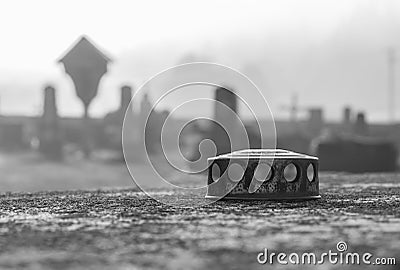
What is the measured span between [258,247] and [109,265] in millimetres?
941

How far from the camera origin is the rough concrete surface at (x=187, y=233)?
4109mm

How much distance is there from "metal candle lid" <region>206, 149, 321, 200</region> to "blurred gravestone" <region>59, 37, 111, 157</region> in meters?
25.8

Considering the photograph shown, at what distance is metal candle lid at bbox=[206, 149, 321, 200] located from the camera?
7.95m

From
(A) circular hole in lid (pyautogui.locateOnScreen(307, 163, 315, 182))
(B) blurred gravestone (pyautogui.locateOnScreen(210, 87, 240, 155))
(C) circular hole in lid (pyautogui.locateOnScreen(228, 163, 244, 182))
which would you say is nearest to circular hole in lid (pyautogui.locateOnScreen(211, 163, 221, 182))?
(C) circular hole in lid (pyautogui.locateOnScreen(228, 163, 244, 182))

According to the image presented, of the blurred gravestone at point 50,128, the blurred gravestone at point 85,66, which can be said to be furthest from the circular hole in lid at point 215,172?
the blurred gravestone at point 85,66

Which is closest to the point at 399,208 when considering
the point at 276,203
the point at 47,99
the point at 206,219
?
the point at 276,203

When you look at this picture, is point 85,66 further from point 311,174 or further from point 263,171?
point 263,171

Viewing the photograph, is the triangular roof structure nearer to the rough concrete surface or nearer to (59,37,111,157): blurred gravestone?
(59,37,111,157): blurred gravestone

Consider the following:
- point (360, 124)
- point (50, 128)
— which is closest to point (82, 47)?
point (50, 128)

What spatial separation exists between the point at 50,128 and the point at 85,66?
321 centimetres

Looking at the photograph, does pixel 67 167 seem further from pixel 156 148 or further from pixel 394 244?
pixel 394 244

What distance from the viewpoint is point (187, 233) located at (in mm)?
5105

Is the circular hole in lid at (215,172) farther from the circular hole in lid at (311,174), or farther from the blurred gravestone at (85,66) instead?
the blurred gravestone at (85,66)

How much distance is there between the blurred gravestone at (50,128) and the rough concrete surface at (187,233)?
2497 cm
